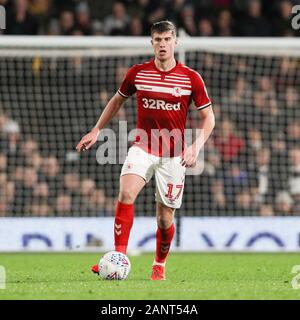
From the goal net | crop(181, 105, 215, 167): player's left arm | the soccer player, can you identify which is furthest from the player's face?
the goal net

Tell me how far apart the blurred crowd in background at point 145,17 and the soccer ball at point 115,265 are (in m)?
8.33

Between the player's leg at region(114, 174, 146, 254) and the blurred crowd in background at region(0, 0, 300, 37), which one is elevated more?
the blurred crowd in background at region(0, 0, 300, 37)

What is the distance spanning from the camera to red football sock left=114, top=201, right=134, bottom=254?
8984mm

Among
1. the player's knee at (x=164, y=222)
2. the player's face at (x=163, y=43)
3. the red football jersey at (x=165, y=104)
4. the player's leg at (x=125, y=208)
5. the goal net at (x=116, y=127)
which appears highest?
the player's face at (x=163, y=43)

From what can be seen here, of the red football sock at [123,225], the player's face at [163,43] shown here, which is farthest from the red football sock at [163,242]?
the player's face at [163,43]

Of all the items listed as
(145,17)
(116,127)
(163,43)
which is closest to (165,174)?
(163,43)

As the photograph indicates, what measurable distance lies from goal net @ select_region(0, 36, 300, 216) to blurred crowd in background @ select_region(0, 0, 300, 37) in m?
0.62

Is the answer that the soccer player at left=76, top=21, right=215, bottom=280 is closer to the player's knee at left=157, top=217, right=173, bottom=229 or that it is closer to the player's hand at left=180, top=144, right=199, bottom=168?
the player's knee at left=157, top=217, right=173, bottom=229

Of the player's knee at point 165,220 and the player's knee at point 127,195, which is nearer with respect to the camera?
the player's knee at point 127,195

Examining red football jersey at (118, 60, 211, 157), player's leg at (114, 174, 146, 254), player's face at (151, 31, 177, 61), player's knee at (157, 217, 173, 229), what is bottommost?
player's knee at (157, 217, 173, 229)

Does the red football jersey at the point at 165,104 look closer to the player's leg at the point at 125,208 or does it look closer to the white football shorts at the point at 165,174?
the white football shorts at the point at 165,174

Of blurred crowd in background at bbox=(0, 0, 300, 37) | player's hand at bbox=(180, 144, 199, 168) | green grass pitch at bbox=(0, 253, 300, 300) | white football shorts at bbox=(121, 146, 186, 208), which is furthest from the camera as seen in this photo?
blurred crowd in background at bbox=(0, 0, 300, 37)

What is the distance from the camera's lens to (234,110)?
1586 centimetres

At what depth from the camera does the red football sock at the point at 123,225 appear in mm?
8984
